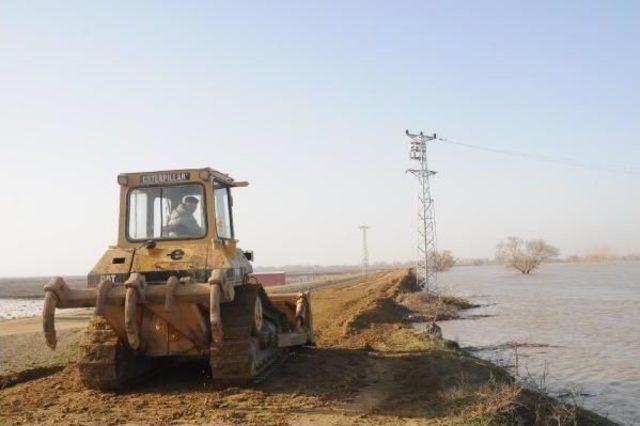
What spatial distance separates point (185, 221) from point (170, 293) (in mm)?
1920

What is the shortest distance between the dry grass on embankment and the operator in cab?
2359 millimetres

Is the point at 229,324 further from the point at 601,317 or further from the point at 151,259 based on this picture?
the point at 601,317

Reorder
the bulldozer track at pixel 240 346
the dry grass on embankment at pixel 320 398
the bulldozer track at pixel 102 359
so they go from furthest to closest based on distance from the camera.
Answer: the bulldozer track at pixel 102 359
the bulldozer track at pixel 240 346
the dry grass on embankment at pixel 320 398

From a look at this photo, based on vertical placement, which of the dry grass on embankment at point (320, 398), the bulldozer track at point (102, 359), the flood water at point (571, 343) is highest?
the bulldozer track at point (102, 359)

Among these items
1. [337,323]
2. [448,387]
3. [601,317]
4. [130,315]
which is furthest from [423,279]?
[130,315]

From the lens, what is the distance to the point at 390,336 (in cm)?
1670

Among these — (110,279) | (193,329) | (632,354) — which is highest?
(110,279)

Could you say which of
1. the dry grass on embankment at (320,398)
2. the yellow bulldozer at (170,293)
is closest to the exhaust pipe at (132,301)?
the yellow bulldozer at (170,293)

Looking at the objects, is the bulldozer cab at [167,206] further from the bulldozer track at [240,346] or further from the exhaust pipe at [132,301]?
the exhaust pipe at [132,301]

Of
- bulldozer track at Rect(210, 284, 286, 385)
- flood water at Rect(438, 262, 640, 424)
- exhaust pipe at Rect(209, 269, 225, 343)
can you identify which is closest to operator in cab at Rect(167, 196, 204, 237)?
bulldozer track at Rect(210, 284, 286, 385)

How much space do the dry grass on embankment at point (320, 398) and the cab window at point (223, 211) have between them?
2397 millimetres

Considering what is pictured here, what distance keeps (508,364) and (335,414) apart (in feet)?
27.1

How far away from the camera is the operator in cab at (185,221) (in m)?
9.94

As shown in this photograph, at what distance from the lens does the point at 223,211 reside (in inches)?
421
